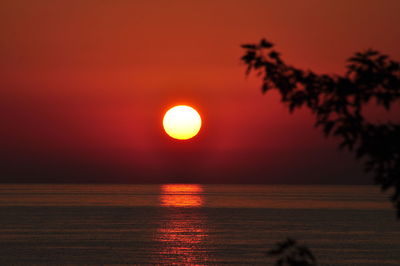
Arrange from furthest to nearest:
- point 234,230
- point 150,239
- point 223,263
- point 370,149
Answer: point 234,230 < point 150,239 < point 223,263 < point 370,149

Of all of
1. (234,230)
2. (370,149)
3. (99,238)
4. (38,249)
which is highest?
(234,230)

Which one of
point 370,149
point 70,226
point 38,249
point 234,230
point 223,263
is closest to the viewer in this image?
point 370,149

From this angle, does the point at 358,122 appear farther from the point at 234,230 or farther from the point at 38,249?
the point at 234,230

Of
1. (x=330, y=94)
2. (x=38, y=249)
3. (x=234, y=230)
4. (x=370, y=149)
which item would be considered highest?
(x=234, y=230)

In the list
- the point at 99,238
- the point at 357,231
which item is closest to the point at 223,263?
the point at 99,238

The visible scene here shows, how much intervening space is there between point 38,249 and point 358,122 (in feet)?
149

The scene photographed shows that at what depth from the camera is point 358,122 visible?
26.1ft

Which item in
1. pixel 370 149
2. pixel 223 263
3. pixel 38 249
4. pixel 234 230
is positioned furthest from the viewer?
pixel 234 230

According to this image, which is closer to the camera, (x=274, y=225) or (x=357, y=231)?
(x=357, y=231)

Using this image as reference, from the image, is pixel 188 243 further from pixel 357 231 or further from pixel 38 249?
pixel 357 231

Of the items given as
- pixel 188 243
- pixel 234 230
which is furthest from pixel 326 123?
pixel 234 230

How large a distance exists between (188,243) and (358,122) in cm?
4937

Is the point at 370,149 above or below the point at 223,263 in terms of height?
below

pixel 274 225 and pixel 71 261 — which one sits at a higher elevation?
pixel 274 225
